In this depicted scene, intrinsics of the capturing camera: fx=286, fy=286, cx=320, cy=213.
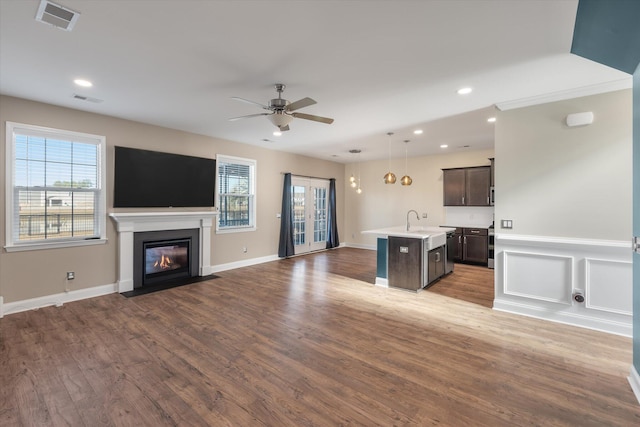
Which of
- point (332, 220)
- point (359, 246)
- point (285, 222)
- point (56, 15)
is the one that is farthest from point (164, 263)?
point (359, 246)

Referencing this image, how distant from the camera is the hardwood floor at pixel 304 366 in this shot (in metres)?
1.94

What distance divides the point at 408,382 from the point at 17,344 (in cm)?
381

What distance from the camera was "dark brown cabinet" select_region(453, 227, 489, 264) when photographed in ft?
21.8

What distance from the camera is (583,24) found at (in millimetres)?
2113

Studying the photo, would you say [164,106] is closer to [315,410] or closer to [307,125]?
[307,125]

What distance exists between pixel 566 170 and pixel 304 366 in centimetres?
370

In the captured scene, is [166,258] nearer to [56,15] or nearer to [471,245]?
[56,15]

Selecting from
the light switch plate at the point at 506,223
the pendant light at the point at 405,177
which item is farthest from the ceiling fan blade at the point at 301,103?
the pendant light at the point at 405,177

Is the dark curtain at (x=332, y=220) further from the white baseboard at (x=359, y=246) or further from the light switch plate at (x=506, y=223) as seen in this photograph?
the light switch plate at (x=506, y=223)

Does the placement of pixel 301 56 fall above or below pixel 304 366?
above

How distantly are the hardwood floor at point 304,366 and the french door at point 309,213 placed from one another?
400cm

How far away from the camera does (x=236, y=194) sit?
6.43m

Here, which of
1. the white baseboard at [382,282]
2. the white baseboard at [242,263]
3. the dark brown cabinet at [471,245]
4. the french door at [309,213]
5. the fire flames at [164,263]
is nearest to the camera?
the white baseboard at [382,282]

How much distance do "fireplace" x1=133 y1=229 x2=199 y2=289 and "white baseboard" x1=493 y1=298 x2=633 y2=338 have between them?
5.16 metres
